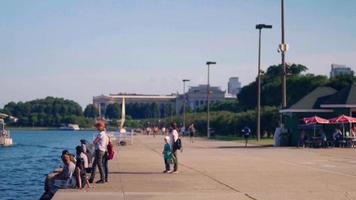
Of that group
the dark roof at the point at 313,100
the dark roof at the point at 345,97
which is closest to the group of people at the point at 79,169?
the dark roof at the point at 345,97

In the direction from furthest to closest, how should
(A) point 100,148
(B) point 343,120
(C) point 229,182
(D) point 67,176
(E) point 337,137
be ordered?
(E) point 337,137 → (B) point 343,120 → (C) point 229,182 → (A) point 100,148 → (D) point 67,176

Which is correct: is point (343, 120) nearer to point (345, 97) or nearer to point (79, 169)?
point (345, 97)

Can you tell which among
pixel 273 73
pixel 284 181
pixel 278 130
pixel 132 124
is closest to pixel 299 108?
pixel 278 130

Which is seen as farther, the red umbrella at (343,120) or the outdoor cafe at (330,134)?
the outdoor cafe at (330,134)

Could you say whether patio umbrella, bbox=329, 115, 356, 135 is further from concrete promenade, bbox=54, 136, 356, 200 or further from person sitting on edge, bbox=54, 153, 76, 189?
person sitting on edge, bbox=54, 153, 76, 189

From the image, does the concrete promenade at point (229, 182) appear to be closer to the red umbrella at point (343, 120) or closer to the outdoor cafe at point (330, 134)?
the red umbrella at point (343, 120)

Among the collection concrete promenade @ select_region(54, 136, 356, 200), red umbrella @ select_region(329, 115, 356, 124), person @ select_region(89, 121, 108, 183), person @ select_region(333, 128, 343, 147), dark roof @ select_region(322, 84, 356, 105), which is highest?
dark roof @ select_region(322, 84, 356, 105)

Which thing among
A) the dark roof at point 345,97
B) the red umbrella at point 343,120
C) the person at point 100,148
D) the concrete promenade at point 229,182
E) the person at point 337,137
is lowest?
the concrete promenade at point 229,182

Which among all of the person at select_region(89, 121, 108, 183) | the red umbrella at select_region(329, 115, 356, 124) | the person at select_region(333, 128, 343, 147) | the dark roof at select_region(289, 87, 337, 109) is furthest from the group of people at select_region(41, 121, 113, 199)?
the dark roof at select_region(289, 87, 337, 109)

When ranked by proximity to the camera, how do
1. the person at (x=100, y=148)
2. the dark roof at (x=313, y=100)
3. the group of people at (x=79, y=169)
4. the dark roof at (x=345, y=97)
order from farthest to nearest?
the dark roof at (x=313, y=100), the dark roof at (x=345, y=97), the person at (x=100, y=148), the group of people at (x=79, y=169)

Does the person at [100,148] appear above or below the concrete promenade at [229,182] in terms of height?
above

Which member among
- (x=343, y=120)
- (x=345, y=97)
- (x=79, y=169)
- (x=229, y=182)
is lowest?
(x=229, y=182)

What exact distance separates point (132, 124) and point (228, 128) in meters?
111

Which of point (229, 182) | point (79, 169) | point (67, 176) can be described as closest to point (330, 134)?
point (229, 182)
